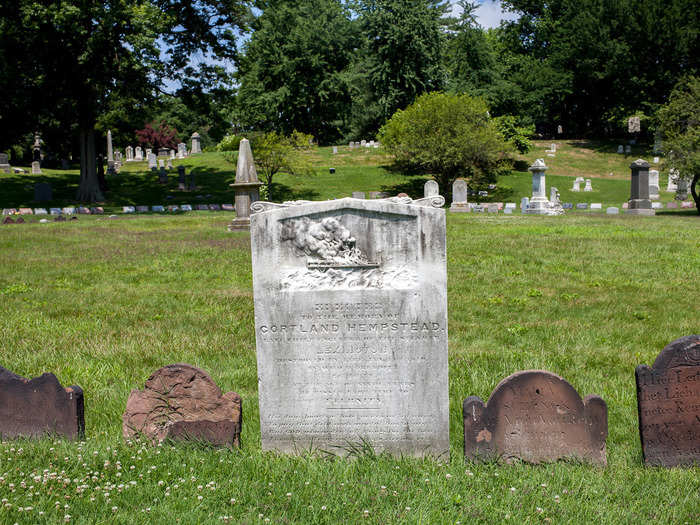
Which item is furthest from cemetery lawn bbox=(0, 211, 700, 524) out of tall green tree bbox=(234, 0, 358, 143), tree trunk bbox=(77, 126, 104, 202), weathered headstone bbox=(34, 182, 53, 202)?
tall green tree bbox=(234, 0, 358, 143)

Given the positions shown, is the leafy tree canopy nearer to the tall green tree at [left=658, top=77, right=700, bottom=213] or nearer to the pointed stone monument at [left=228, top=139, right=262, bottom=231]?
the tall green tree at [left=658, top=77, right=700, bottom=213]

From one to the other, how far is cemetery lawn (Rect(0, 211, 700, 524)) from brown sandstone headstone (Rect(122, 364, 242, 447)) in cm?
15

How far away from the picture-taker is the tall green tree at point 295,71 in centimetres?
5872

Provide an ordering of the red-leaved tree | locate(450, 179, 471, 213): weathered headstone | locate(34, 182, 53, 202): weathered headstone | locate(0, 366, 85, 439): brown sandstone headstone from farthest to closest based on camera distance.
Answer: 1. the red-leaved tree
2. locate(34, 182, 53, 202): weathered headstone
3. locate(450, 179, 471, 213): weathered headstone
4. locate(0, 366, 85, 439): brown sandstone headstone

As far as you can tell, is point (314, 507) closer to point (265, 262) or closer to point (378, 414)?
point (378, 414)

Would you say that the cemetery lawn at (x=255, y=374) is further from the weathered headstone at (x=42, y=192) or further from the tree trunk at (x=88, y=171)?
the weathered headstone at (x=42, y=192)

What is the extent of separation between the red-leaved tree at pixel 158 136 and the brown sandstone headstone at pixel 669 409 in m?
77.3

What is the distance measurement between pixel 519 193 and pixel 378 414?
126ft

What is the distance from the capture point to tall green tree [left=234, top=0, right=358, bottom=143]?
58719 millimetres

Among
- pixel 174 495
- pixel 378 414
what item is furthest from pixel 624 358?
pixel 174 495

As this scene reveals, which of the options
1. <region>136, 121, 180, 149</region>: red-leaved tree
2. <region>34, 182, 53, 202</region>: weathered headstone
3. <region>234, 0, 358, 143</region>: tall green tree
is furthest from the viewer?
<region>136, 121, 180, 149</region>: red-leaved tree

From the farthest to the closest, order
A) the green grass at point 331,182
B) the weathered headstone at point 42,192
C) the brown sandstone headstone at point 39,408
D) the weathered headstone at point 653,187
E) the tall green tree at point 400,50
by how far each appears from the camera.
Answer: the tall green tree at point 400,50 → the weathered headstone at point 653,187 → the green grass at point 331,182 → the weathered headstone at point 42,192 → the brown sandstone headstone at point 39,408

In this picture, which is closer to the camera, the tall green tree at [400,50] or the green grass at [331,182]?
the green grass at [331,182]

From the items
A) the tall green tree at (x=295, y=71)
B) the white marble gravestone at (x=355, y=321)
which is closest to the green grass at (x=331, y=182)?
the tall green tree at (x=295, y=71)
